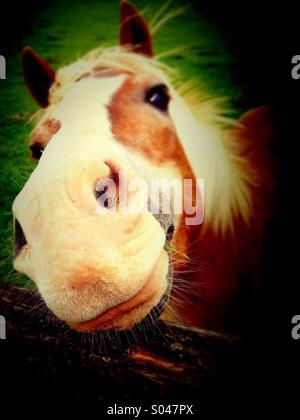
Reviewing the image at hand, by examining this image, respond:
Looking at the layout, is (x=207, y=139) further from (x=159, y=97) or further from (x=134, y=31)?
(x=134, y=31)

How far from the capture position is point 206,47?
1555 mm

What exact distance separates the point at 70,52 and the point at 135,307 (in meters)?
1.17

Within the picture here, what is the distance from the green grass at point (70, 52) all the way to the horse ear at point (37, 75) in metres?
0.08

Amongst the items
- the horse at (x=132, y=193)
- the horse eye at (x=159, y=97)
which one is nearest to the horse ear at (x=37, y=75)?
the horse at (x=132, y=193)

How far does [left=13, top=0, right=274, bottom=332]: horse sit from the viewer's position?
38.8 inches

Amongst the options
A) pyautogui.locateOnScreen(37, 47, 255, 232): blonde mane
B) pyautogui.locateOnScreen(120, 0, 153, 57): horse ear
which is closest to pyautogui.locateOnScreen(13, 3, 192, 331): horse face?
pyautogui.locateOnScreen(37, 47, 255, 232): blonde mane

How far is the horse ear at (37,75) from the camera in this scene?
1.50 metres

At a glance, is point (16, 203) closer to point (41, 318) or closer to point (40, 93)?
point (41, 318)

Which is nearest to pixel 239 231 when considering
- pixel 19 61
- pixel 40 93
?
pixel 40 93

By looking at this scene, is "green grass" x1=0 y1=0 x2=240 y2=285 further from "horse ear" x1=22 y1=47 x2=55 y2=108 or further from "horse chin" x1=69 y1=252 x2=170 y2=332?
"horse chin" x1=69 y1=252 x2=170 y2=332

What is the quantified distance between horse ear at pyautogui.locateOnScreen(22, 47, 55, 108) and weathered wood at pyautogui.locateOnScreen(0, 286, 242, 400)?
84 centimetres

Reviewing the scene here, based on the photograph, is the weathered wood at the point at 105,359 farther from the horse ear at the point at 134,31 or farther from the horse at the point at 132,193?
the horse ear at the point at 134,31

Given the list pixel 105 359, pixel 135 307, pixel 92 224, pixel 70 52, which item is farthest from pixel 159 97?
pixel 105 359
